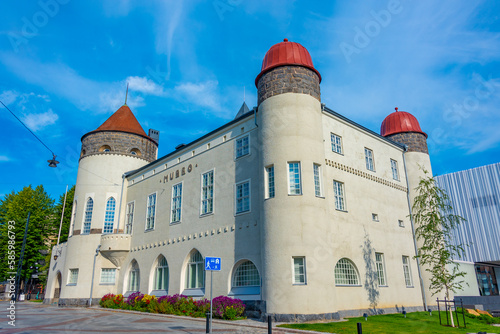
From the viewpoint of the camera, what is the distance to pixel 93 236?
104 ft

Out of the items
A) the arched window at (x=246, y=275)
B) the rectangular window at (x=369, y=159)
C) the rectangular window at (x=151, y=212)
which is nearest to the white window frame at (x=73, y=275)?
the rectangular window at (x=151, y=212)

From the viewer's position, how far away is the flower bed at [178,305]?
61.4 feet

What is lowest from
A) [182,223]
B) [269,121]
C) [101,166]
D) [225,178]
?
[182,223]

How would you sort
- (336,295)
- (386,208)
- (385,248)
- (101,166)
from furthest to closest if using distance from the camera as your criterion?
1. (101,166)
2. (386,208)
3. (385,248)
4. (336,295)

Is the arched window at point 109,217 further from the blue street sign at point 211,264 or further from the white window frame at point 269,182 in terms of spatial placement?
the blue street sign at point 211,264

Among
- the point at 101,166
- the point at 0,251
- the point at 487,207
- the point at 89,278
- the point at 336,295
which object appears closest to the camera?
the point at 336,295

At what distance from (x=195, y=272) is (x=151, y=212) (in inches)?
325

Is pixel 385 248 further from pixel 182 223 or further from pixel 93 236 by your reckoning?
pixel 93 236

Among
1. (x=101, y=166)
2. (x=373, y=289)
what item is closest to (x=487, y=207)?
(x=373, y=289)

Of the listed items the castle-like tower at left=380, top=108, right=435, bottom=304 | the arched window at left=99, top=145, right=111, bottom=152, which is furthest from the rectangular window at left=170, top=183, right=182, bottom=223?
the castle-like tower at left=380, top=108, right=435, bottom=304

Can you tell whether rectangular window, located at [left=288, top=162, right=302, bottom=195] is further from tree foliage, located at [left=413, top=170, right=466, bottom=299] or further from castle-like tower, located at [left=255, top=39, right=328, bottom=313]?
tree foliage, located at [left=413, top=170, right=466, bottom=299]

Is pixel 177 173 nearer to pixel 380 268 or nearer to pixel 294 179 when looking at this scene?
pixel 294 179

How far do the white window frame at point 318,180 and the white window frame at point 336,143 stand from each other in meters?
3.41

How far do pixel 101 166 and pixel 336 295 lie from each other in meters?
24.3
